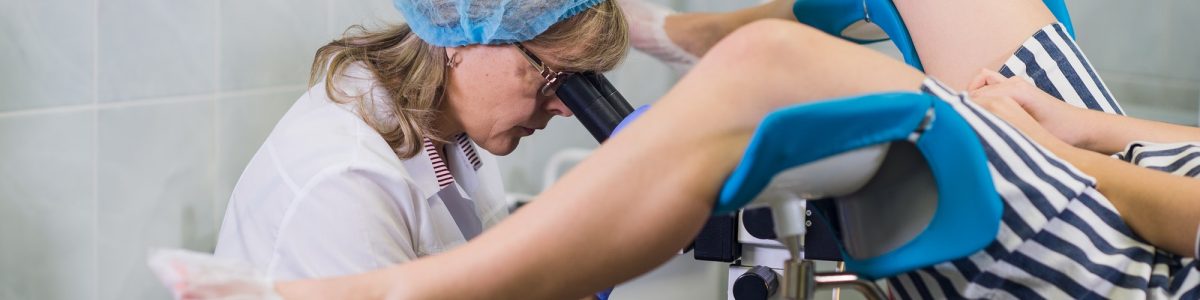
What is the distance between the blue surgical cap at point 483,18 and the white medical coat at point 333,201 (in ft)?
0.31

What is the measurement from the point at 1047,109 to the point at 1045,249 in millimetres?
376

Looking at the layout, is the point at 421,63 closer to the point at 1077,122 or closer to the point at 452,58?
the point at 452,58

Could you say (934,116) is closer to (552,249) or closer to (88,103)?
(552,249)

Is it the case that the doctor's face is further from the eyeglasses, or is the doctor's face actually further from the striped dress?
the striped dress

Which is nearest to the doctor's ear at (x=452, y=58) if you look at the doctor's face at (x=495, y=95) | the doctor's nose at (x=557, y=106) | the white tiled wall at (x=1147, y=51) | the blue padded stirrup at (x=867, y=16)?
the doctor's face at (x=495, y=95)

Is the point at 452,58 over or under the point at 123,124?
over

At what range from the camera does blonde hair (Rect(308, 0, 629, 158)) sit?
1346mm

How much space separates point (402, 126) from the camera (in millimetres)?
1335

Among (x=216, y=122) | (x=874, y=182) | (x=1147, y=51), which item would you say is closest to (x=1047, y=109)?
(x=874, y=182)

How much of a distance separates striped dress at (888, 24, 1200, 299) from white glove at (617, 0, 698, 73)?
1.03 m

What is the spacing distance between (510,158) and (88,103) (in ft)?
3.34

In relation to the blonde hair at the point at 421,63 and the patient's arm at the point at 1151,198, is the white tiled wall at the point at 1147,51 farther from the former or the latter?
Result: the patient's arm at the point at 1151,198

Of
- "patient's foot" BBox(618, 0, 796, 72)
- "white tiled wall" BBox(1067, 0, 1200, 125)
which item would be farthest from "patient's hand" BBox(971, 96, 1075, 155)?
"white tiled wall" BBox(1067, 0, 1200, 125)

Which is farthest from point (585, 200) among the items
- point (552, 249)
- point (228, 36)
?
point (228, 36)
